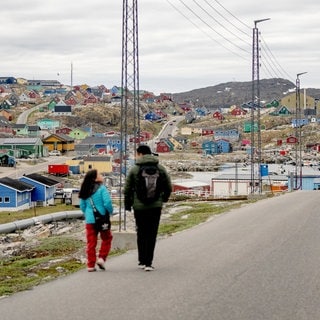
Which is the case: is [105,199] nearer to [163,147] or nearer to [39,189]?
[39,189]

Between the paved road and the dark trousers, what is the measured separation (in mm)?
235

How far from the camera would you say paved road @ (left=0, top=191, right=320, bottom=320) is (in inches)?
289

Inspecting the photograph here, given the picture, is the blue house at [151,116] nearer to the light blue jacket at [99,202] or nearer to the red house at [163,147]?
the red house at [163,147]

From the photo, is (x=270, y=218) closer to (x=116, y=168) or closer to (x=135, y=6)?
(x=135, y=6)

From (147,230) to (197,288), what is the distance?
1623mm

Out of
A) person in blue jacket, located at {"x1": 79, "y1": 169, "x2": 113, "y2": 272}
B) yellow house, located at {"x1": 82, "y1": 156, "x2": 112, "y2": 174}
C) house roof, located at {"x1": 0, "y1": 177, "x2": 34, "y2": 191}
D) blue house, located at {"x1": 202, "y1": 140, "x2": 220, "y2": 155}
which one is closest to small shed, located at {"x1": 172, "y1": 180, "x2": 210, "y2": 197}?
house roof, located at {"x1": 0, "y1": 177, "x2": 34, "y2": 191}

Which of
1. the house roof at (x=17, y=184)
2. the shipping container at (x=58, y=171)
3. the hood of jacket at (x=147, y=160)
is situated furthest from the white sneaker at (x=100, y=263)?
the shipping container at (x=58, y=171)

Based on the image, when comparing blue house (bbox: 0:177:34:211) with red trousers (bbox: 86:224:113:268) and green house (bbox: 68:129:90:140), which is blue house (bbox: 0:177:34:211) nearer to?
red trousers (bbox: 86:224:113:268)

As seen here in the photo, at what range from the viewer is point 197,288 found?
334 inches

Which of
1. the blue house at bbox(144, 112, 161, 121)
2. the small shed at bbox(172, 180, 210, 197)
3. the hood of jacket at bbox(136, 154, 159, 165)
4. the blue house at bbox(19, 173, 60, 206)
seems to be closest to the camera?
the hood of jacket at bbox(136, 154, 159, 165)

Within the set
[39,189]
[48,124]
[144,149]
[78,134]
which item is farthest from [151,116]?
[144,149]

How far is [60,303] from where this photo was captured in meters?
7.91

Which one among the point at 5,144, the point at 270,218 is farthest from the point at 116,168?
the point at 270,218

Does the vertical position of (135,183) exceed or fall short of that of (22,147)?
it exceeds it
